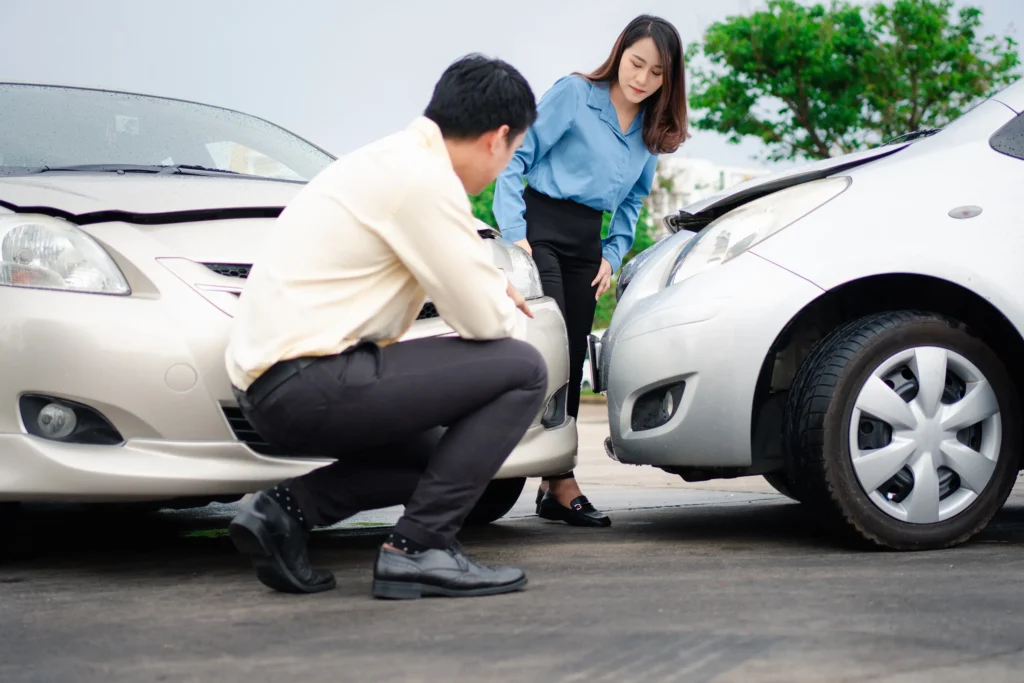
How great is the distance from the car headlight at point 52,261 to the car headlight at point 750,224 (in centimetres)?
155

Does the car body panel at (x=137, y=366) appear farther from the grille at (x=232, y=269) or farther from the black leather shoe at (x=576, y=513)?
the black leather shoe at (x=576, y=513)

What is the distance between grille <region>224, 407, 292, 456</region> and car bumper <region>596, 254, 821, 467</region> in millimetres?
1036

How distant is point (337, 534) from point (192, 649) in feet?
5.88

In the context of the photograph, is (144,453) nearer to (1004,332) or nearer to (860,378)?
(860,378)

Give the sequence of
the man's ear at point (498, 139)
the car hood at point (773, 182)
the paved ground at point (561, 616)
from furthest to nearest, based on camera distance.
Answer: the car hood at point (773, 182) < the man's ear at point (498, 139) < the paved ground at point (561, 616)

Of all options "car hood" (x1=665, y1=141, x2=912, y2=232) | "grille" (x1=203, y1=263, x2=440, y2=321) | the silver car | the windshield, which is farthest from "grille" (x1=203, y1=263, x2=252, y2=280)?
"car hood" (x1=665, y1=141, x2=912, y2=232)

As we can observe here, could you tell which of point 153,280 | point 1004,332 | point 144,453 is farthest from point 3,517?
point 1004,332

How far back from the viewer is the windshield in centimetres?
404

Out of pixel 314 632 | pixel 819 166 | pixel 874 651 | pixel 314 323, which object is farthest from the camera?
pixel 819 166

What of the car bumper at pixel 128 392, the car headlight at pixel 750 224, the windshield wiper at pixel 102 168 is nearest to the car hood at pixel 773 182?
the car headlight at pixel 750 224

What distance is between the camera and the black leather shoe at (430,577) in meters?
2.85

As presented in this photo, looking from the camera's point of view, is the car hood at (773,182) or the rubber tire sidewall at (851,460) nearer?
the rubber tire sidewall at (851,460)

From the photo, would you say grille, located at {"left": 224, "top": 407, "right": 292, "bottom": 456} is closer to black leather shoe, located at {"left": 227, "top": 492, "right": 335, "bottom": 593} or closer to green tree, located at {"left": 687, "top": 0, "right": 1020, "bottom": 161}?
black leather shoe, located at {"left": 227, "top": 492, "right": 335, "bottom": 593}

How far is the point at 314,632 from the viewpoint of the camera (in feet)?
8.26
